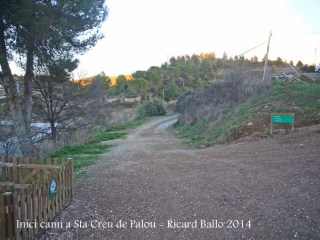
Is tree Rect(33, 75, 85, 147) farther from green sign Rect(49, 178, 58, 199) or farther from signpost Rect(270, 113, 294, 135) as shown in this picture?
green sign Rect(49, 178, 58, 199)

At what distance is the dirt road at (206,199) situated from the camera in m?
4.63

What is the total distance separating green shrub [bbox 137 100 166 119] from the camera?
43375 millimetres

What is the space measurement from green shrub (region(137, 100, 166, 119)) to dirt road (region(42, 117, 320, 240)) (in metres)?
33.9

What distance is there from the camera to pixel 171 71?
71.0m

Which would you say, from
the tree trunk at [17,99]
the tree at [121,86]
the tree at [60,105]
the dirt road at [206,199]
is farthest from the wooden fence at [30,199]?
the tree at [121,86]

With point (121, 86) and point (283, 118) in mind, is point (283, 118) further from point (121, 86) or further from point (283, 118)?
point (121, 86)

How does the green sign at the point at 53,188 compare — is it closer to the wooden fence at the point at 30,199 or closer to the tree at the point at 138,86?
the wooden fence at the point at 30,199

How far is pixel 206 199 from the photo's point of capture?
588 centimetres

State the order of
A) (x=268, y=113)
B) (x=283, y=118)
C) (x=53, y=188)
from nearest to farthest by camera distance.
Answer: (x=53, y=188)
(x=283, y=118)
(x=268, y=113)

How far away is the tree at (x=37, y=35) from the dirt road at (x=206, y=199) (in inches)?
186

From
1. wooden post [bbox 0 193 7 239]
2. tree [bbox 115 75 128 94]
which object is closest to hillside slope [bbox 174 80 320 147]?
wooden post [bbox 0 193 7 239]

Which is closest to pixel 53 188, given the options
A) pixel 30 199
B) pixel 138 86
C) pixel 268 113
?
pixel 30 199

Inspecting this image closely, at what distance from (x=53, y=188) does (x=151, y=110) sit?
38.6 m

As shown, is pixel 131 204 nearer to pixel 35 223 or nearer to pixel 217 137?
pixel 35 223
